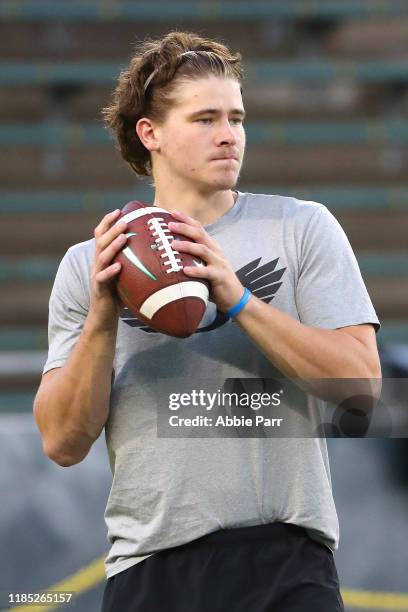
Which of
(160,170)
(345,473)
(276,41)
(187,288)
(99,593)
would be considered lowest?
(99,593)

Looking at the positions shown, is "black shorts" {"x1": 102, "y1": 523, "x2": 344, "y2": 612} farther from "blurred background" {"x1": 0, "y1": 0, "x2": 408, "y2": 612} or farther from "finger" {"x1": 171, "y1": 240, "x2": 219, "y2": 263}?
"blurred background" {"x1": 0, "y1": 0, "x2": 408, "y2": 612}

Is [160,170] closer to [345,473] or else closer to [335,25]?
[345,473]

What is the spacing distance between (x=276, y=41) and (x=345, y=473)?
6.46 meters

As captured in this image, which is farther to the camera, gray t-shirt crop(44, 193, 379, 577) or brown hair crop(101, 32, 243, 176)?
brown hair crop(101, 32, 243, 176)

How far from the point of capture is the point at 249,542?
2.02 m

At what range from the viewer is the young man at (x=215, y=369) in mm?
1973

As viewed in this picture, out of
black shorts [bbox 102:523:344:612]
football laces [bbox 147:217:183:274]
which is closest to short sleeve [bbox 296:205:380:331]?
football laces [bbox 147:217:183:274]

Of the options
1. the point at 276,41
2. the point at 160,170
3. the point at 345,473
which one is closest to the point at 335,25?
the point at 276,41

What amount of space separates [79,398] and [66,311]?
250 millimetres

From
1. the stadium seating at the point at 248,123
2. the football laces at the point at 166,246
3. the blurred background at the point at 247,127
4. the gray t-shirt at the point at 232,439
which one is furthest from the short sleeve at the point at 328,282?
the stadium seating at the point at 248,123

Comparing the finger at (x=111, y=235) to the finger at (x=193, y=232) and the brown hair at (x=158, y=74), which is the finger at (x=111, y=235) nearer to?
the finger at (x=193, y=232)

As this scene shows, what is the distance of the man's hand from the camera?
1.89m

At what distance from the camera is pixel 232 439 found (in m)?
2.05

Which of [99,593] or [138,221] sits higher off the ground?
[138,221]
